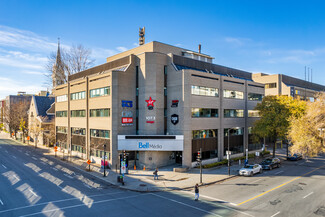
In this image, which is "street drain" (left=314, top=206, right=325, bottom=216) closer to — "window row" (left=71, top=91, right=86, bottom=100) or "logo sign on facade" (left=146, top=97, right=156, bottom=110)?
"logo sign on facade" (left=146, top=97, right=156, bottom=110)

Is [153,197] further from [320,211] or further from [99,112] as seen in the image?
[99,112]

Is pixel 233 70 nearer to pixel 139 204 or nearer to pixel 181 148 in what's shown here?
pixel 181 148

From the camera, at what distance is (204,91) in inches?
1551

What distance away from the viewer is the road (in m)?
19.1

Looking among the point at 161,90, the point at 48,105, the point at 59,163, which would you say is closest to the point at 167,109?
the point at 161,90

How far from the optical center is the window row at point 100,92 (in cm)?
3853

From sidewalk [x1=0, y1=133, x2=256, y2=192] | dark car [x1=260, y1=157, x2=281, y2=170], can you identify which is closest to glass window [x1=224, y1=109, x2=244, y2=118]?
sidewalk [x1=0, y1=133, x2=256, y2=192]

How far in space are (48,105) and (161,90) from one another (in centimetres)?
5255

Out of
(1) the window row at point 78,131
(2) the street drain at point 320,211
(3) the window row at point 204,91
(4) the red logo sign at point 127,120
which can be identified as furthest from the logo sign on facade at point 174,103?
(2) the street drain at point 320,211

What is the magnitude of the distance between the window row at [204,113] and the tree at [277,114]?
998cm

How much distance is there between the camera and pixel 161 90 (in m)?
38.2

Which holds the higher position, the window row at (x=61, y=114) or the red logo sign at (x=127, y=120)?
the window row at (x=61, y=114)

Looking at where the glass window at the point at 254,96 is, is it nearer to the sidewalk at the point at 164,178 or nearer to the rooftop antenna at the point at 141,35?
the sidewalk at the point at 164,178

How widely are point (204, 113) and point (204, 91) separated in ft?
13.1
